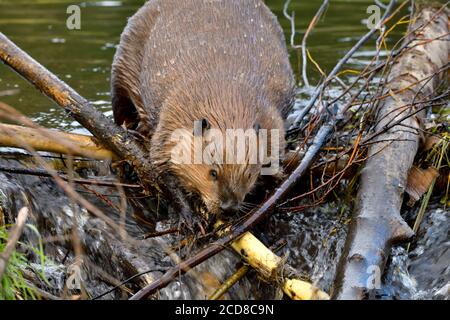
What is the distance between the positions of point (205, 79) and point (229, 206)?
0.98 m

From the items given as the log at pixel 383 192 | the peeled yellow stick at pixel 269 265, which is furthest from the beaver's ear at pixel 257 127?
the log at pixel 383 192

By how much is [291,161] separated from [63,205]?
5.11ft

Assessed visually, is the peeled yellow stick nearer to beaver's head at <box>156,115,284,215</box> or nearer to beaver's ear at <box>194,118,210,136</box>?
beaver's head at <box>156,115,284,215</box>

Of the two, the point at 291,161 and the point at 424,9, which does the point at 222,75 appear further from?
the point at 424,9

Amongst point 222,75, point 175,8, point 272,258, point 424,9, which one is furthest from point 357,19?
point 272,258

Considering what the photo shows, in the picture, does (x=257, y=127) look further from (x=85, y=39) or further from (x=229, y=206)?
(x=85, y=39)

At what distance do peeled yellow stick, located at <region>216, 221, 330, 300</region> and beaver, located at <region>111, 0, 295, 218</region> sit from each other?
24 cm

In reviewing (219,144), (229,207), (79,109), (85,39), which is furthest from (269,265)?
(85,39)

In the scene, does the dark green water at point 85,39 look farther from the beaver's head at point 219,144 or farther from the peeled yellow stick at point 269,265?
the peeled yellow stick at point 269,265

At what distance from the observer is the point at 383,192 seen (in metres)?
4.66

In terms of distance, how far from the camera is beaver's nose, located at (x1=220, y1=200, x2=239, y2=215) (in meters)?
4.48

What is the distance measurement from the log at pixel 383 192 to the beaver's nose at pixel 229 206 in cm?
68

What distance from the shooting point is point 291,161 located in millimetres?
5137

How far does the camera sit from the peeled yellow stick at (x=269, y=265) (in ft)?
12.9
